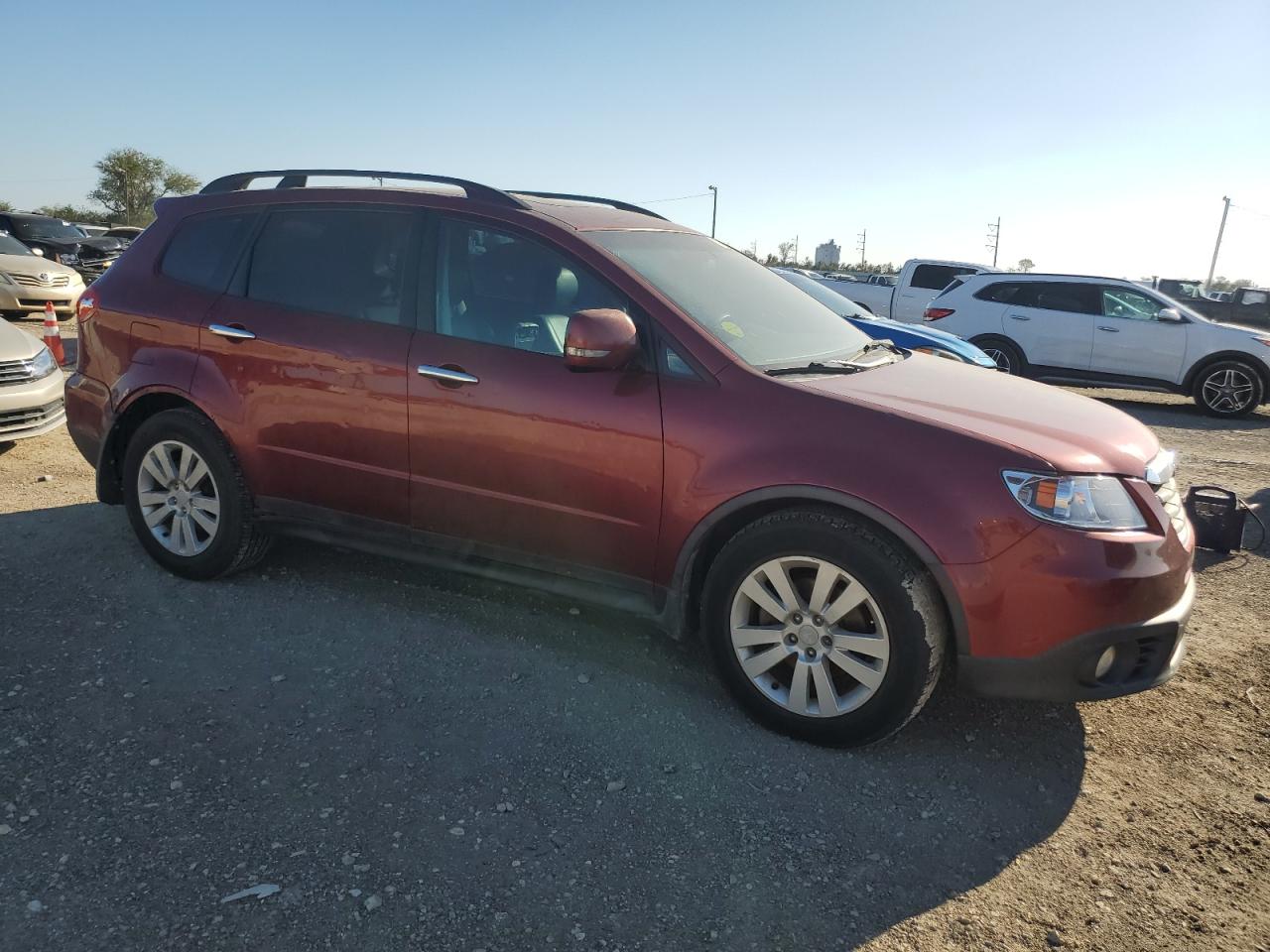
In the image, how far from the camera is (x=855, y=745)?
3.12 meters

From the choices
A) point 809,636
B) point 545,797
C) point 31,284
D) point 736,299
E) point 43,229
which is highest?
point 43,229

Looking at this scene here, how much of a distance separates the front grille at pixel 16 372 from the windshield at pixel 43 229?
51.6ft

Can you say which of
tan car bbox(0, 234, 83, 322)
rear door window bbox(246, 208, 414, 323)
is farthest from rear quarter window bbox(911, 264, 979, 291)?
rear door window bbox(246, 208, 414, 323)

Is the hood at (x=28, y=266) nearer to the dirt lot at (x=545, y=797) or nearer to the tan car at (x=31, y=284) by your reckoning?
the tan car at (x=31, y=284)

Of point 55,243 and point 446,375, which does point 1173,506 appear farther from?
point 55,243

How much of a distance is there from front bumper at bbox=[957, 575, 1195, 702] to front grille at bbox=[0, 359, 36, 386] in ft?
21.3

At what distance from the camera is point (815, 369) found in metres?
3.49

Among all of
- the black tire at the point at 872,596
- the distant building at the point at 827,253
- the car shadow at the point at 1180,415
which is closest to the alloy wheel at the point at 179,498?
the black tire at the point at 872,596

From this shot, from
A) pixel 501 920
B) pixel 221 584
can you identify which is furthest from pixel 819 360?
pixel 221 584

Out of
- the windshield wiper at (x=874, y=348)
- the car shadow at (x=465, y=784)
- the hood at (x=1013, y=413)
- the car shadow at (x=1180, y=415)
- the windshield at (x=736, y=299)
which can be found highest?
the windshield at (x=736, y=299)

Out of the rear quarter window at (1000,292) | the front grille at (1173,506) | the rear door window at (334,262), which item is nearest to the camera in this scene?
the front grille at (1173,506)

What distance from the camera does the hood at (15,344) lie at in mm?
6441

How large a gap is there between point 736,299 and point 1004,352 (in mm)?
10080

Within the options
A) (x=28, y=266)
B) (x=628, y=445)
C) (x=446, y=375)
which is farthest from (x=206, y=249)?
(x=28, y=266)
